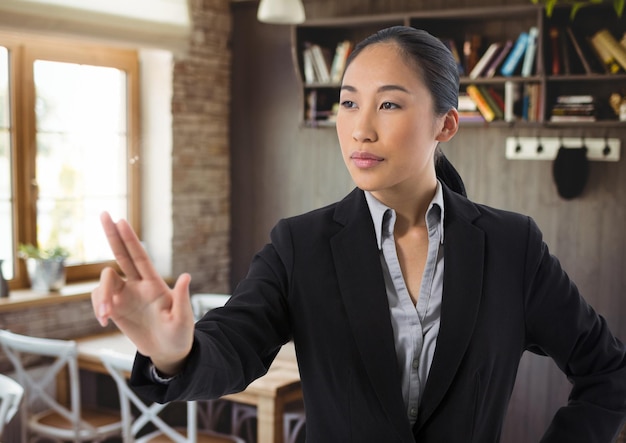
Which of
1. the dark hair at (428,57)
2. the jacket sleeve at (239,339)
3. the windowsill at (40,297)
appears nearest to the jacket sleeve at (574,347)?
the dark hair at (428,57)

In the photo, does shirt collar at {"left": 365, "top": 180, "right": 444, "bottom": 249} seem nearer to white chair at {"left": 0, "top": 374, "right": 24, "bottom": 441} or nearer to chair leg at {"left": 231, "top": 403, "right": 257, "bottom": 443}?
white chair at {"left": 0, "top": 374, "right": 24, "bottom": 441}

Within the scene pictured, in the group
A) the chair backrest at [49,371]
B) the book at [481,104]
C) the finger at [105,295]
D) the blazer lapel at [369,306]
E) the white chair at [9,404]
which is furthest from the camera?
the book at [481,104]

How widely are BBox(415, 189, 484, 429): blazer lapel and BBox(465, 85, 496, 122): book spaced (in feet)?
9.04

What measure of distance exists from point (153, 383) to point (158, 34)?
3557 millimetres

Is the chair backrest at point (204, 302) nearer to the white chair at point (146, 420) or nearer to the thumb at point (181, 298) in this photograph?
the white chair at point (146, 420)

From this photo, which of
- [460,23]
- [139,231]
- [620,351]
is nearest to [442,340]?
[620,351]

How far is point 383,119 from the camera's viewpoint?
108cm

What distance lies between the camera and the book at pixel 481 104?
152 inches

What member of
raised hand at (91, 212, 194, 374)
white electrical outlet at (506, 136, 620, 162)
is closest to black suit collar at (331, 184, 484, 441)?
raised hand at (91, 212, 194, 374)

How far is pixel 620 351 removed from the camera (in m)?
1.25

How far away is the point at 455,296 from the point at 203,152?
3632 mm

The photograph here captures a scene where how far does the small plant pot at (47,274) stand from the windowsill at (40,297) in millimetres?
35

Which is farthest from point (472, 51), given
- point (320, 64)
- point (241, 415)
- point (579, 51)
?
point (241, 415)

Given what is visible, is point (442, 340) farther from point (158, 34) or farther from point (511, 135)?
point (158, 34)
